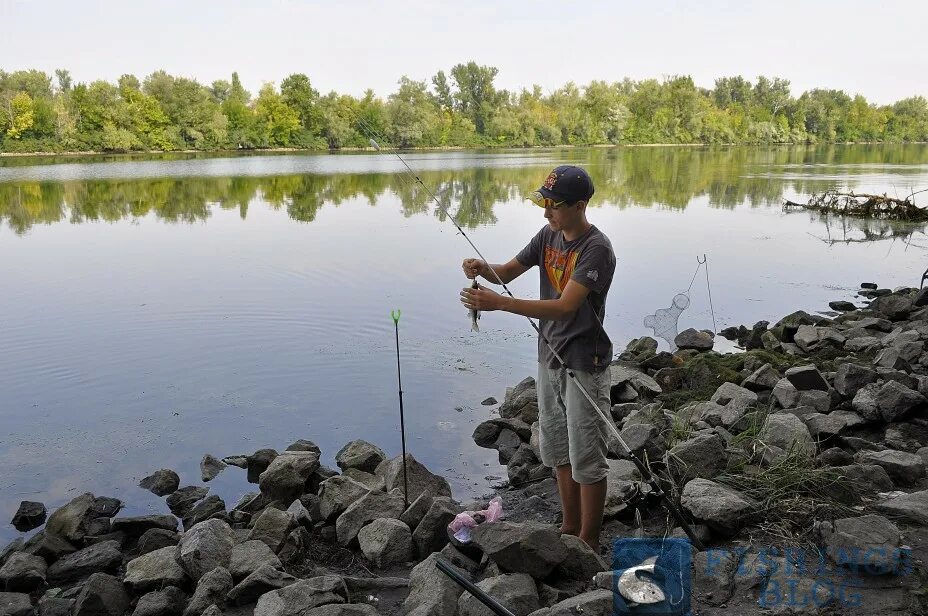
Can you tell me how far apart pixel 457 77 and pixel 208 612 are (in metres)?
88.9

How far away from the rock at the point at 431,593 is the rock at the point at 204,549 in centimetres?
109

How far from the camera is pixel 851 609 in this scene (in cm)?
273

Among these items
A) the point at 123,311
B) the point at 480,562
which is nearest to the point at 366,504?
the point at 480,562

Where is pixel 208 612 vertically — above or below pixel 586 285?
below

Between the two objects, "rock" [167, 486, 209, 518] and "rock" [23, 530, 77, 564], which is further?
"rock" [167, 486, 209, 518]

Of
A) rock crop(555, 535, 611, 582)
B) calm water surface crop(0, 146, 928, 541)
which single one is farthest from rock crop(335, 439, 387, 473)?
rock crop(555, 535, 611, 582)

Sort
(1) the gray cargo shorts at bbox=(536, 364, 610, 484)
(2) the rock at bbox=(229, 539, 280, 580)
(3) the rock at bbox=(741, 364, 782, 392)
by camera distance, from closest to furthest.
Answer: (1) the gray cargo shorts at bbox=(536, 364, 610, 484), (2) the rock at bbox=(229, 539, 280, 580), (3) the rock at bbox=(741, 364, 782, 392)

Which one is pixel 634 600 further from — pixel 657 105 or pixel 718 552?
pixel 657 105

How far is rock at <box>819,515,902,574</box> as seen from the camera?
2918mm

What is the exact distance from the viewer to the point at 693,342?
809 cm

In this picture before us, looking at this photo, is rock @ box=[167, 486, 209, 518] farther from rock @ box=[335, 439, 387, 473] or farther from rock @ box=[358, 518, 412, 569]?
rock @ box=[358, 518, 412, 569]

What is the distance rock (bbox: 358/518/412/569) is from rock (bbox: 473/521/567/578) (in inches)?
32.1

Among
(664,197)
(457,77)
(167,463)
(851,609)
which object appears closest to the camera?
(851,609)

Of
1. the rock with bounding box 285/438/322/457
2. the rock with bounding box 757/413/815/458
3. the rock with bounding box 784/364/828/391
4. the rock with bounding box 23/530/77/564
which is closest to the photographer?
the rock with bounding box 23/530/77/564
